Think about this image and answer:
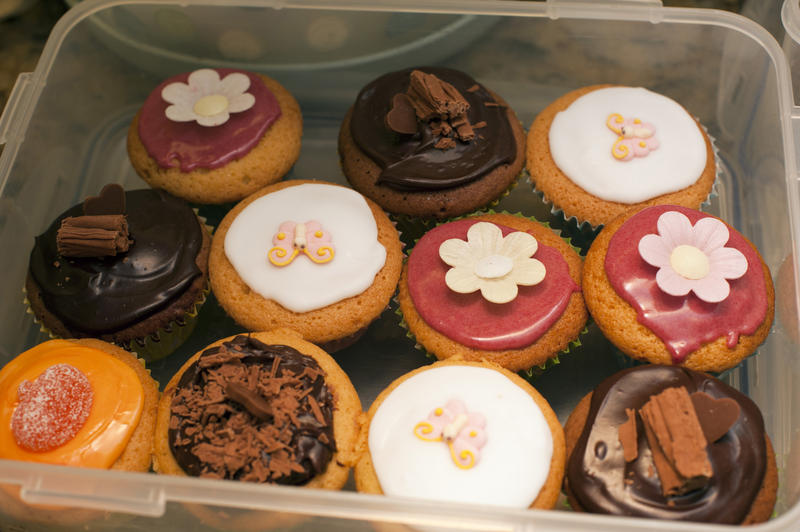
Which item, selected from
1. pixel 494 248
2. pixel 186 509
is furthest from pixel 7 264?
pixel 494 248

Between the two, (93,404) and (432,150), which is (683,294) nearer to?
(432,150)

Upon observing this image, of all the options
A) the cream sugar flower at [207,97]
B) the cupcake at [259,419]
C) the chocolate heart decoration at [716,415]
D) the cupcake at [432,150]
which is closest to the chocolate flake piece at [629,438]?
the chocolate heart decoration at [716,415]

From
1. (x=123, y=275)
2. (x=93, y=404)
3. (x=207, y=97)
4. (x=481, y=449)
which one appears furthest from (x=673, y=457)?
(x=207, y=97)

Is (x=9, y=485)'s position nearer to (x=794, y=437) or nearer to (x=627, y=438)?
(x=627, y=438)

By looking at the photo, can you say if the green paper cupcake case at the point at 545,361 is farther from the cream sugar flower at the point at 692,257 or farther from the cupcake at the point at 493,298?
the cream sugar flower at the point at 692,257

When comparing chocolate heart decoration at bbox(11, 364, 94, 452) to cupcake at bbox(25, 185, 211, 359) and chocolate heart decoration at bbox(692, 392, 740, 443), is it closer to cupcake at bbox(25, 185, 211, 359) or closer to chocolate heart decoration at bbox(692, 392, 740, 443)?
cupcake at bbox(25, 185, 211, 359)

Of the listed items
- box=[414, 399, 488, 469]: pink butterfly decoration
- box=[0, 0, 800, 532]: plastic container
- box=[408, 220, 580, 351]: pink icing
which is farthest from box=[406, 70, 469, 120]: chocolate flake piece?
box=[414, 399, 488, 469]: pink butterfly decoration
